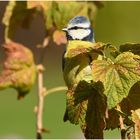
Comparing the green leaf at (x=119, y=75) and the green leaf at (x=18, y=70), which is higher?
the green leaf at (x=119, y=75)

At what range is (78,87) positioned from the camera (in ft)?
3.71

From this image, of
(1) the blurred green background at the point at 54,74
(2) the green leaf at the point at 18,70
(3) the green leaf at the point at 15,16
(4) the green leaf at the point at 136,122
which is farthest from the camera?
(1) the blurred green background at the point at 54,74

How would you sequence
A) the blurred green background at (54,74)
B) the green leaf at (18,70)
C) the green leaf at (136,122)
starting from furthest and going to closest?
1. the blurred green background at (54,74)
2. the green leaf at (18,70)
3. the green leaf at (136,122)

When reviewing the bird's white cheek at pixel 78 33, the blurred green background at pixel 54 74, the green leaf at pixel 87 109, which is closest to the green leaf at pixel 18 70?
the bird's white cheek at pixel 78 33

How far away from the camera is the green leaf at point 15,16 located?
179cm

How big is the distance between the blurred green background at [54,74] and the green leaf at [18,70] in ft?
7.44

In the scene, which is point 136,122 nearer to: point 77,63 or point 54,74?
point 77,63

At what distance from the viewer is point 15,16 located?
1.82 metres

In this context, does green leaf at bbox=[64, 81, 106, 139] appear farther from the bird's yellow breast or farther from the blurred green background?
the blurred green background

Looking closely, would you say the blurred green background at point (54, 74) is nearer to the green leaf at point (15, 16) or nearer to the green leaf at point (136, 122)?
the green leaf at point (15, 16)

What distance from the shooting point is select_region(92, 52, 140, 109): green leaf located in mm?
1079

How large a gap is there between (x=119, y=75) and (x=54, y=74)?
4917 millimetres

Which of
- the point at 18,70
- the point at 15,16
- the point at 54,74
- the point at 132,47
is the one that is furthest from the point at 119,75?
the point at 54,74

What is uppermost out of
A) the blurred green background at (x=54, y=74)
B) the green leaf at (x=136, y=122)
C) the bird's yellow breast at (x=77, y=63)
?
the bird's yellow breast at (x=77, y=63)
